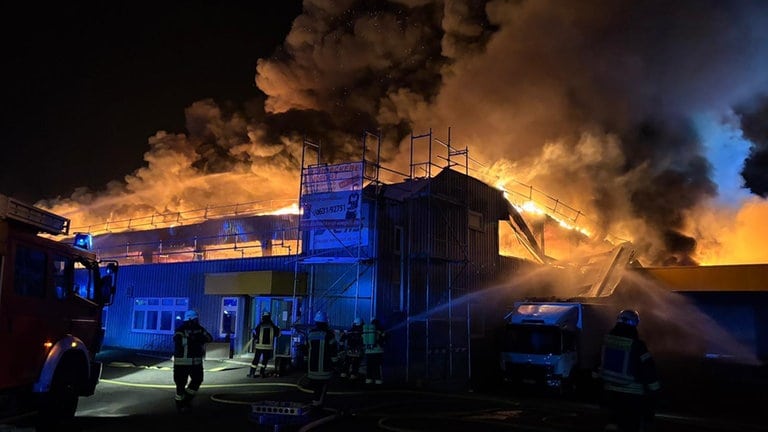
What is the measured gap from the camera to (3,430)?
7770 millimetres

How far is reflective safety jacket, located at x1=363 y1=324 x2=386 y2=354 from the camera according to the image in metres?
15.6

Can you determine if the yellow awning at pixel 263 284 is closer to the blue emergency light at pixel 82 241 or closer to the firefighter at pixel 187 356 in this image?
the firefighter at pixel 187 356

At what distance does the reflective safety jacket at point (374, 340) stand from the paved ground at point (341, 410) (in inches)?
38.0

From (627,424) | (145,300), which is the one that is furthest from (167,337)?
(627,424)

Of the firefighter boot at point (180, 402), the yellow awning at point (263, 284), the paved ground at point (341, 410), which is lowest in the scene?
the paved ground at point (341, 410)

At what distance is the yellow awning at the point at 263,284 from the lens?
1836 cm

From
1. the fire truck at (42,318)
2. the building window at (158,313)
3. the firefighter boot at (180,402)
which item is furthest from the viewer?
the building window at (158,313)

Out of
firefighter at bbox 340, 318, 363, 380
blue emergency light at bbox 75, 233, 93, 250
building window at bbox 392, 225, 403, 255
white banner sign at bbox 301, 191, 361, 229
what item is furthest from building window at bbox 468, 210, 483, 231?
blue emergency light at bbox 75, 233, 93, 250

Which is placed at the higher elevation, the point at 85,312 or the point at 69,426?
the point at 85,312

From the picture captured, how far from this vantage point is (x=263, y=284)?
727 inches

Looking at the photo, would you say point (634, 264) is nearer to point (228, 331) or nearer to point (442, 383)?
point (442, 383)

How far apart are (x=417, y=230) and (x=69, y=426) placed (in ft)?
38.1

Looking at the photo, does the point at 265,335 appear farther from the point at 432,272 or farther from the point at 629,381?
the point at 629,381

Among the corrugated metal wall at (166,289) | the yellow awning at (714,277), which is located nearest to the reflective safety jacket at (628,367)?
the corrugated metal wall at (166,289)
